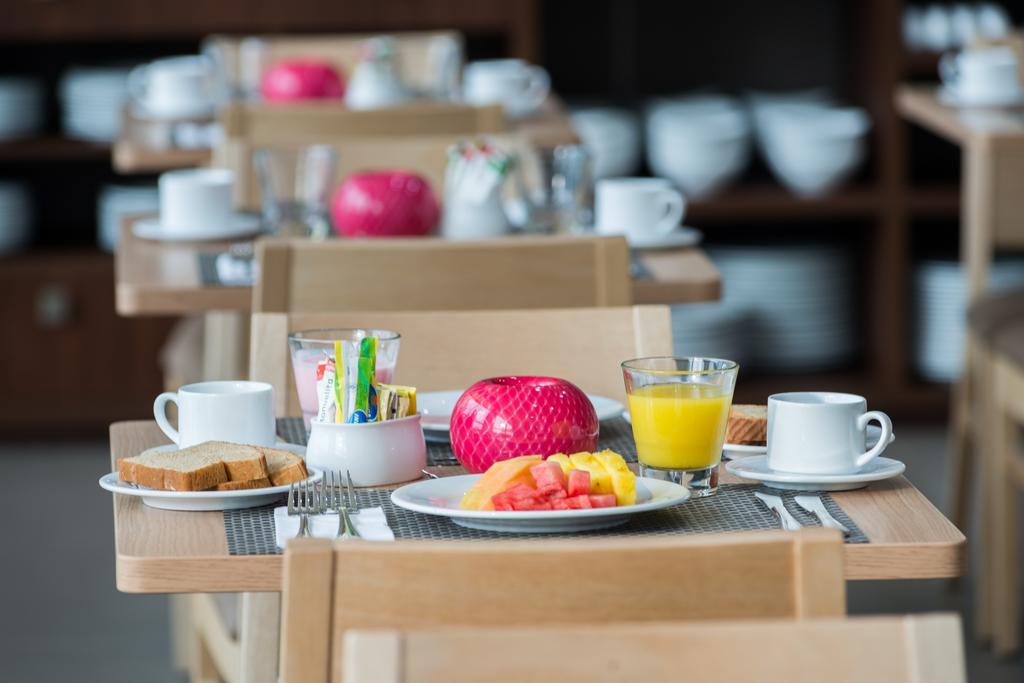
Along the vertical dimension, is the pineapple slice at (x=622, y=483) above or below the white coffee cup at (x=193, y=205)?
below

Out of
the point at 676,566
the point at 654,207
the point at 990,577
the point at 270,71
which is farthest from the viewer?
the point at 270,71

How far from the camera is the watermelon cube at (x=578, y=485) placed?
110 cm

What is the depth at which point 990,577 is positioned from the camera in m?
2.74

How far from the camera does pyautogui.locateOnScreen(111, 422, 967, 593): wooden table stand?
1.02 m

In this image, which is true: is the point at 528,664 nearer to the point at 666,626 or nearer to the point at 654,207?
the point at 666,626

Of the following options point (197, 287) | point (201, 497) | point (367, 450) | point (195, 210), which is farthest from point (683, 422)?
point (195, 210)

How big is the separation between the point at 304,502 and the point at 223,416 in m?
0.14

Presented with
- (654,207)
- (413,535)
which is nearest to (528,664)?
(413,535)

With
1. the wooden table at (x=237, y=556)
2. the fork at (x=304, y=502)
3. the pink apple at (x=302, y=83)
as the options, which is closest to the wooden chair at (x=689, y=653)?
the wooden table at (x=237, y=556)

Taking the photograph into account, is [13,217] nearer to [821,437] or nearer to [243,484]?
[243,484]

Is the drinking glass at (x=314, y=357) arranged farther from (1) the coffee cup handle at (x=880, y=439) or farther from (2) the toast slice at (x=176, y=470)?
(1) the coffee cup handle at (x=880, y=439)

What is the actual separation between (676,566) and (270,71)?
279cm

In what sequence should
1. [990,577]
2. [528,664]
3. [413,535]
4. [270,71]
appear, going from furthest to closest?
1. [270,71]
2. [990,577]
3. [413,535]
4. [528,664]

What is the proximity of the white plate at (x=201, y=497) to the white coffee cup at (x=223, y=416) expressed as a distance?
0.32ft
